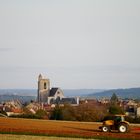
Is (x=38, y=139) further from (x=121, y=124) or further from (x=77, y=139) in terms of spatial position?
(x=121, y=124)

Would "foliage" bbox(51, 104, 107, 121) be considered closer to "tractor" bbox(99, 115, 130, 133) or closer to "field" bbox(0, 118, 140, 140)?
"field" bbox(0, 118, 140, 140)

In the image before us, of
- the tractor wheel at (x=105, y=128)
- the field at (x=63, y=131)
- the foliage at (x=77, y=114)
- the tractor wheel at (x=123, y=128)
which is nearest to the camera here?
the field at (x=63, y=131)

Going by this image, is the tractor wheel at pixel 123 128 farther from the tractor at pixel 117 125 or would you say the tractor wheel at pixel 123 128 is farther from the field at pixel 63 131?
the field at pixel 63 131

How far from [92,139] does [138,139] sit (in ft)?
11.9

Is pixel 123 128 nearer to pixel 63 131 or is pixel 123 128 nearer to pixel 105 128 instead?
pixel 105 128

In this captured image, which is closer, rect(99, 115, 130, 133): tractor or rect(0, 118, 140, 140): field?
rect(0, 118, 140, 140): field

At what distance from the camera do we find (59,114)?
71.8 metres

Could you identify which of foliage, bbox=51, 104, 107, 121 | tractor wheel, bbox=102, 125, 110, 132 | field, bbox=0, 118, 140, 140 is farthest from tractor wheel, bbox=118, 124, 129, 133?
foliage, bbox=51, 104, 107, 121

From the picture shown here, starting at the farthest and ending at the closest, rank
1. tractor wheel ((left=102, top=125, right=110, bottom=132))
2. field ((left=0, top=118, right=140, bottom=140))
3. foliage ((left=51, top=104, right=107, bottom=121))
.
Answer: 1. foliage ((left=51, top=104, right=107, bottom=121))
2. tractor wheel ((left=102, top=125, right=110, bottom=132))
3. field ((left=0, top=118, right=140, bottom=140))

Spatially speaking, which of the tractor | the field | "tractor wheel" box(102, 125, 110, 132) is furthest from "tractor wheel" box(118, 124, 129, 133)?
"tractor wheel" box(102, 125, 110, 132)

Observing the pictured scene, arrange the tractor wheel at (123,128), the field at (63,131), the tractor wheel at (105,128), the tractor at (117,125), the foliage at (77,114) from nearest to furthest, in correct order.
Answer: the field at (63,131) < the tractor wheel at (123,128) < the tractor at (117,125) < the tractor wheel at (105,128) < the foliage at (77,114)

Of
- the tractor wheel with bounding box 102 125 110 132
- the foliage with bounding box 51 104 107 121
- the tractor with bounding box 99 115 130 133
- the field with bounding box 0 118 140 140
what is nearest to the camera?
the field with bounding box 0 118 140 140

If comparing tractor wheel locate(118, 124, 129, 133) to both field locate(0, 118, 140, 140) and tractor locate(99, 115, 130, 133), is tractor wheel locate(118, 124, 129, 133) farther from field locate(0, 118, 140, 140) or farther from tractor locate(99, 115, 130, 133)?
field locate(0, 118, 140, 140)

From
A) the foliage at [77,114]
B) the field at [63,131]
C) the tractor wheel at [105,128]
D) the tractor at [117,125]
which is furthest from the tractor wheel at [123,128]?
the foliage at [77,114]
